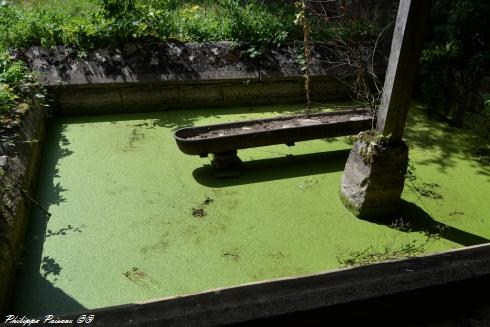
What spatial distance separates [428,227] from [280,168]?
5.74 feet

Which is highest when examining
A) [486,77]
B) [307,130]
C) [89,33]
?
[89,33]

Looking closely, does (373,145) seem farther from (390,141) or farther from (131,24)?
(131,24)

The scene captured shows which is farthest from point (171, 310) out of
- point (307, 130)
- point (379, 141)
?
point (307, 130)

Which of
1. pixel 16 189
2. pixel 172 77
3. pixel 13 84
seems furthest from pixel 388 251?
pixel 13 84

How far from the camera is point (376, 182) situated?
12.8 ft

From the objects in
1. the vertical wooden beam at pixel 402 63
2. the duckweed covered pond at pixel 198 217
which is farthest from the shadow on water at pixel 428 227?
the vertical wooden beam at pixel 402 63

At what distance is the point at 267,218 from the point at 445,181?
223 centimetres

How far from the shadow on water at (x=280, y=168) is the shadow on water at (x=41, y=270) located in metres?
1.52

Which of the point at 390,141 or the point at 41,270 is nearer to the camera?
the point at 41,270

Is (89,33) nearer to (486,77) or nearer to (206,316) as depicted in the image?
(206,316)

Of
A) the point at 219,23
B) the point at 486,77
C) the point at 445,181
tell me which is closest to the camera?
the point at 445,181

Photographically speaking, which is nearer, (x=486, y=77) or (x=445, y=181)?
(x=445, y=181)

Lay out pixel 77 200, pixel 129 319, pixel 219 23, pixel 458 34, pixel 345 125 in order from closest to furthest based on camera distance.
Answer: pixel 129 319, pixel 77 200, pixel 345 125, pixel 458 34, pixel 219 23

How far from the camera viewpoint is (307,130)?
15.7 ft
